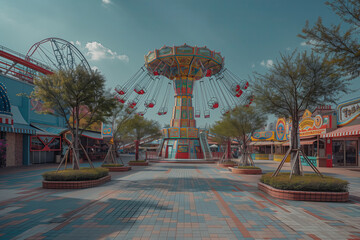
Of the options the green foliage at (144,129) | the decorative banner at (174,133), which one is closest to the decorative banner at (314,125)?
the decorative banner at (174,133)

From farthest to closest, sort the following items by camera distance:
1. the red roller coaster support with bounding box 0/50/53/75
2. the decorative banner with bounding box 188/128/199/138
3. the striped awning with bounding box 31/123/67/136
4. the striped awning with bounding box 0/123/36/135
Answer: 1. the decorative banner with bounding box 188/128/199/138
2. the red roller coaster support with bounding box 0/50/53/75
3. the striped awning with bounding box 31/123/67/136
4. the striped awning with bounding box 0/123/36/135

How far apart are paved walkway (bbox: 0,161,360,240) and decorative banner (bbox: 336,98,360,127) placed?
12.8m

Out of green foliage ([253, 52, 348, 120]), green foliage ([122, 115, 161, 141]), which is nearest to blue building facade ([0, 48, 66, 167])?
green foliage ([122, 115, 161, 141])

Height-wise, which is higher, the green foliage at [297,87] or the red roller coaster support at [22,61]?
A: the red roller coaster support at [22,61]

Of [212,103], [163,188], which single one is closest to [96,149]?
[212,103]

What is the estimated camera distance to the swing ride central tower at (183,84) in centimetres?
2891

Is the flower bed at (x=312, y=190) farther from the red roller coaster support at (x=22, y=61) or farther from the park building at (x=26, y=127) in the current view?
the red roller coaster support at (x=22, y=61)

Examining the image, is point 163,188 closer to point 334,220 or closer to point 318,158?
point 334,220

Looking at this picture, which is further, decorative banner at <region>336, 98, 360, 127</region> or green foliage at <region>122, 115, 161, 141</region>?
green foliage at <region>122, 115, 161, 141</region>

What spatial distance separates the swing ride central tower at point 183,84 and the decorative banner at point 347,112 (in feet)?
48.6

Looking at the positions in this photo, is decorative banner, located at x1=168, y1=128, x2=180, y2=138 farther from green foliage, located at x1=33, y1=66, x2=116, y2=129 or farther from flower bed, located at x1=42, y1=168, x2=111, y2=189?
flower bed, located at x1=42, y1=168, x2=111, y2=189

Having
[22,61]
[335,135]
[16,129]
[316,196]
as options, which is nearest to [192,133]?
[335,135]

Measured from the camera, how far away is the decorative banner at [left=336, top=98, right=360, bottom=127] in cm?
1795

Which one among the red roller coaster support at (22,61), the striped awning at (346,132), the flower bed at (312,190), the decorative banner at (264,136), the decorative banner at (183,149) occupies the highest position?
the red roller coaster support at (22,61)
